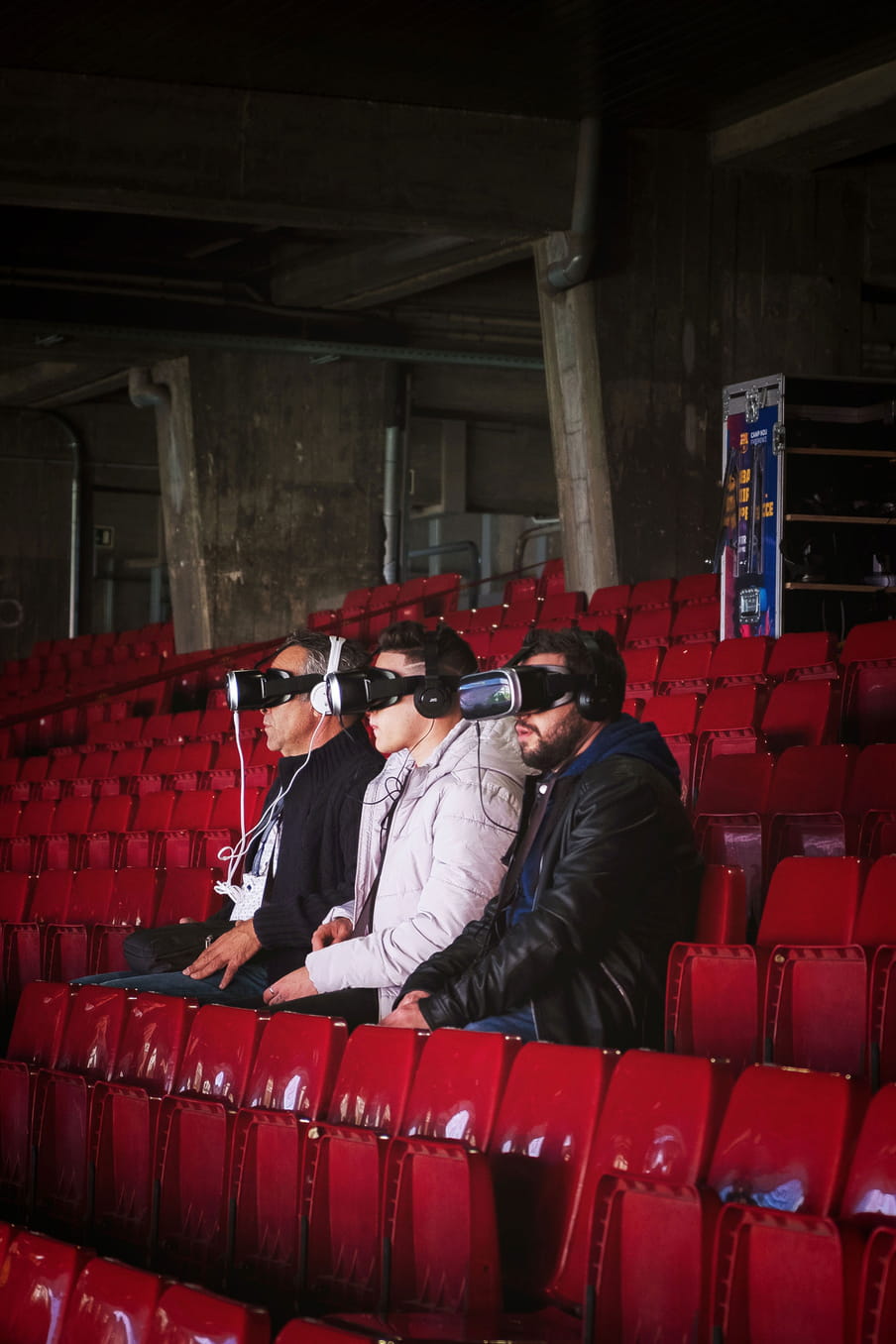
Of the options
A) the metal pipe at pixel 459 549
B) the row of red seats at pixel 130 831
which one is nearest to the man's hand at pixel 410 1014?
the row of red seats at pixel 130 831

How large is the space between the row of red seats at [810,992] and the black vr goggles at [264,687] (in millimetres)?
1294

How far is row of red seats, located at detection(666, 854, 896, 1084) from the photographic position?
8.10 feet

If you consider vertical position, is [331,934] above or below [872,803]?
below

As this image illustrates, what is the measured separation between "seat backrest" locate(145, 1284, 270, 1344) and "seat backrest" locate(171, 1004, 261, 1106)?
2.84ft

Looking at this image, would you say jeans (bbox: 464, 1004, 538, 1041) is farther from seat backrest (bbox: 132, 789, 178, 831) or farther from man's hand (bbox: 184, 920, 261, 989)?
seat backrest (bbox: 132, 789, 178, 831)

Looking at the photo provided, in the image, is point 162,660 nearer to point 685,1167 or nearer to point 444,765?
point 444,765

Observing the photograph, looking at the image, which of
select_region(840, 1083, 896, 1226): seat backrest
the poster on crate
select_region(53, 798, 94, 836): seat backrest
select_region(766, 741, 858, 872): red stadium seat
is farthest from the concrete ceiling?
select_region(840, 1083, 896, 1226): seat backrest

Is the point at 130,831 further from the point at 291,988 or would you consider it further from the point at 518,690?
the point at 518,690

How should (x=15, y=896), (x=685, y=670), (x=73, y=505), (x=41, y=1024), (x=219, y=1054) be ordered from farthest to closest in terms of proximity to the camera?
1. (x=73, y=505)
2. (x=685, y=670)
3. (x=15, y=896)
4. (x=41, y=1024)
5. (x=219, y=1054)

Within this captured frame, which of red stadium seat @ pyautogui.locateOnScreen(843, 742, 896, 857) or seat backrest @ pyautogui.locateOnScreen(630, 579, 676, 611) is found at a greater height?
seat backrest @ pyautogui.locateOnScreen(630, 579, 676, 611)

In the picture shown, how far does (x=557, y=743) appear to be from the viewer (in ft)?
9.35

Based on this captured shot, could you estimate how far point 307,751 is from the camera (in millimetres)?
3822

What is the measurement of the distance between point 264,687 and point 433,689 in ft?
2.01

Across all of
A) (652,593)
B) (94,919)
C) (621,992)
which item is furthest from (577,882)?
(652,593)
